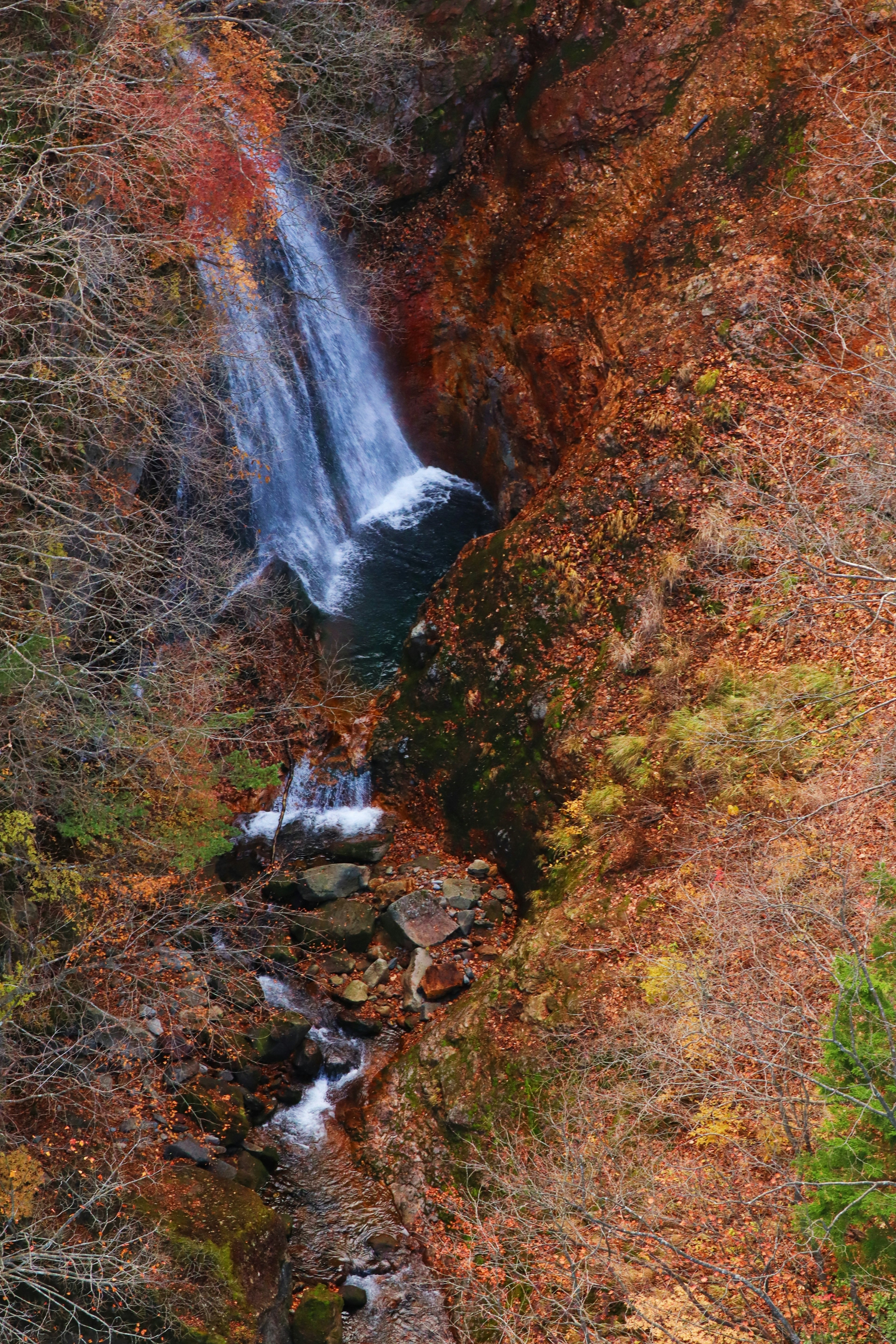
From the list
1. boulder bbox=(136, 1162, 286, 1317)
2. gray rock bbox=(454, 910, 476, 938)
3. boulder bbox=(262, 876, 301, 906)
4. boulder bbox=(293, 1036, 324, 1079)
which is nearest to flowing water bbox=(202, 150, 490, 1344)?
boulder bbox=(293, 1036, 324, 1079)

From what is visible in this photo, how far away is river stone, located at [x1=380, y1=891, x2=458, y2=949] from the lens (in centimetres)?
1211

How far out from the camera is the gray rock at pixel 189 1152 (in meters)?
9.38

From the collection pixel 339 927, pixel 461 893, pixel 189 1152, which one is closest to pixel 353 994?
pixel 339 927

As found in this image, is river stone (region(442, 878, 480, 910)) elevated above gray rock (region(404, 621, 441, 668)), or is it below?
below

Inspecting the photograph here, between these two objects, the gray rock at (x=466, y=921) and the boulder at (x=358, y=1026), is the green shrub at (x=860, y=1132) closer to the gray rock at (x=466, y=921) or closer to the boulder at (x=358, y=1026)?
the boulder at (x=358, y=1026)

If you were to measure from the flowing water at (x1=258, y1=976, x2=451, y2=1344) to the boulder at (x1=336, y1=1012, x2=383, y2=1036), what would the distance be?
0.23 feet

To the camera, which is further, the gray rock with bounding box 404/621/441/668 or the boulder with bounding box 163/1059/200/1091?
the gray rock with bounding box 404/621/441/668

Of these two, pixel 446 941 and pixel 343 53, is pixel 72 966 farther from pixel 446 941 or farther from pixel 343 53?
pixel 343 53

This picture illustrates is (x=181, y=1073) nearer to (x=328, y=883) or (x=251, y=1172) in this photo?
(x=251, y=1172)

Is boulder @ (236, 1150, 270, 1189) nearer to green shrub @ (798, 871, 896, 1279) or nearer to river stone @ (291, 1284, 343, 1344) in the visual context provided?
river stone @ (291, 1284, 343, 1344)

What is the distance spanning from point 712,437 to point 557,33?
8920 millimetres

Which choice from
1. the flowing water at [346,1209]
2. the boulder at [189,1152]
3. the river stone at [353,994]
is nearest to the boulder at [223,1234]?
the boulder at [189,1152]

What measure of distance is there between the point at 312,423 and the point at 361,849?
7.87m

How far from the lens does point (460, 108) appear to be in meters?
17.2
